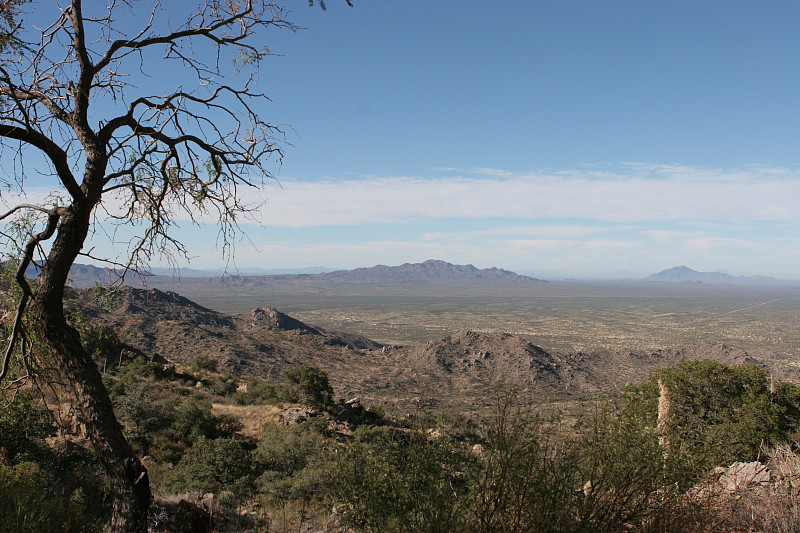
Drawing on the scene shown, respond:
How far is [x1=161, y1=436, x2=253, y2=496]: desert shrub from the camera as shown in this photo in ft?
Result: 33.3

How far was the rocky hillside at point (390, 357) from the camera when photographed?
38750 millimetres

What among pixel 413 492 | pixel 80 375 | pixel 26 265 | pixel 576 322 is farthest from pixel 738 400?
pixel 576 322

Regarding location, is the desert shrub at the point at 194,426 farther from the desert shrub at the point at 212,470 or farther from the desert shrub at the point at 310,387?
the desert shrub at the point at 310,387

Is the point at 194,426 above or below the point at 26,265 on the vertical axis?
below

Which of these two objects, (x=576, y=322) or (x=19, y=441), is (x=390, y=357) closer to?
(x=19, y=441)

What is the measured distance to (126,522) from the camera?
12.4 ft

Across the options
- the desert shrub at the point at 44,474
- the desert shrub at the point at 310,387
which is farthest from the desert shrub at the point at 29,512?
the desert shrub at the point at 310,387

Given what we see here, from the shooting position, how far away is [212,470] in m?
11.4

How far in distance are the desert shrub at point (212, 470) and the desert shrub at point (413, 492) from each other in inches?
285

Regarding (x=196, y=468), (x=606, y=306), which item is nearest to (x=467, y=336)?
(x=196, y=468)

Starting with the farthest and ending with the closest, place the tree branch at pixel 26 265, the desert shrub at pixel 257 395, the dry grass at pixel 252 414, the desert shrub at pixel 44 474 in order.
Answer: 1. the desert shrub at pixel 257 395
2. the dry grass at pixel 252 414
3. the desert shrub at pixel 44 474
4. the tree branch at pixel 26 265

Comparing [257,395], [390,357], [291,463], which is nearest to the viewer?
[291,463]

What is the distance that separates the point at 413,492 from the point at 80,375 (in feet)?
10.3

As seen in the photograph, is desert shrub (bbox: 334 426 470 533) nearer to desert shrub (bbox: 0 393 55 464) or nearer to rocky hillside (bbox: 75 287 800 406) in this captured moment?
desert shrub (bbox: 0 393 55 464)
